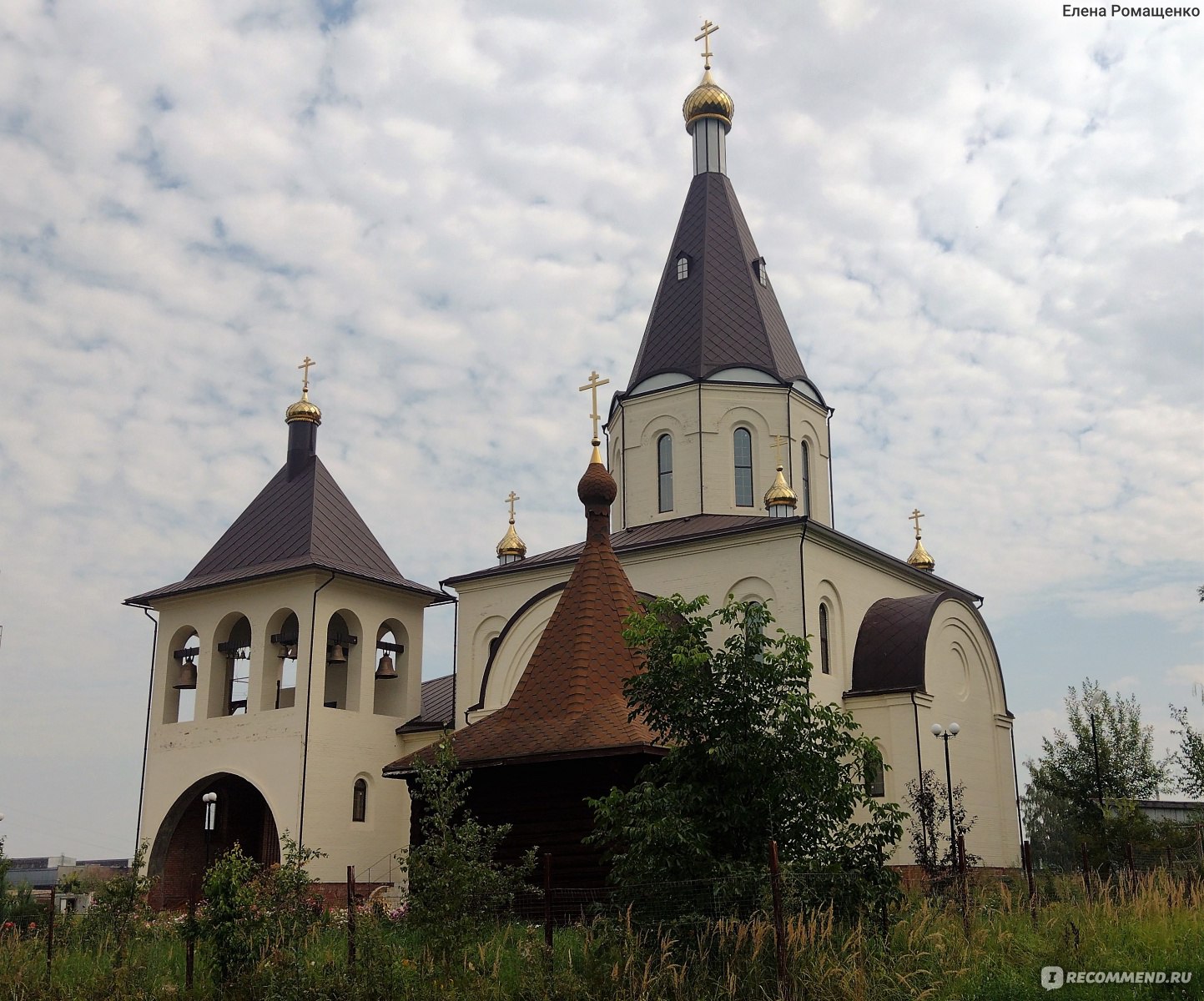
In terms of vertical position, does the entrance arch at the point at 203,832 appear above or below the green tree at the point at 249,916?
above

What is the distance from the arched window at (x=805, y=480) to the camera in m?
23.4

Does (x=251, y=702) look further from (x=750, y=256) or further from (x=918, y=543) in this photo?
(x=918, y=543)

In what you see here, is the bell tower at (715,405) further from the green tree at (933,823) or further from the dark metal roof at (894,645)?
the green tree at (933,823)

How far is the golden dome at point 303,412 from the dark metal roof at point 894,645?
11.4 metres

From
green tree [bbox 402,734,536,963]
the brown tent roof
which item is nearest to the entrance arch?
the brown tent roof

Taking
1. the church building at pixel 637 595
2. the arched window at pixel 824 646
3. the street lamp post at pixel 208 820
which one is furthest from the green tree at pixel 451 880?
the street lamp post at pixel 208 820

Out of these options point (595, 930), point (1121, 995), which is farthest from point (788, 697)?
point (1121, 995)

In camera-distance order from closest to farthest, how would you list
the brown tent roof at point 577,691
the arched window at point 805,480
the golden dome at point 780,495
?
the brown tent roof at point 577,691
the golden dome at point 780,495
the arched window at point 805,480

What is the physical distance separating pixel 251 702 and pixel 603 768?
10.6m

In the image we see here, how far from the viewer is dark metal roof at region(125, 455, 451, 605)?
22859 mm

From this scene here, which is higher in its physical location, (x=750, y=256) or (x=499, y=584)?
(x=750, y=256)

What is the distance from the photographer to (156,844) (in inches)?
877

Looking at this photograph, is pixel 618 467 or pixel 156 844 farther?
pixel 618 467

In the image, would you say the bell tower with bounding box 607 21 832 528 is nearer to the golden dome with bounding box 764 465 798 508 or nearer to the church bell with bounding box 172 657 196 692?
the golden dome with bounding box 764 465 798 508
